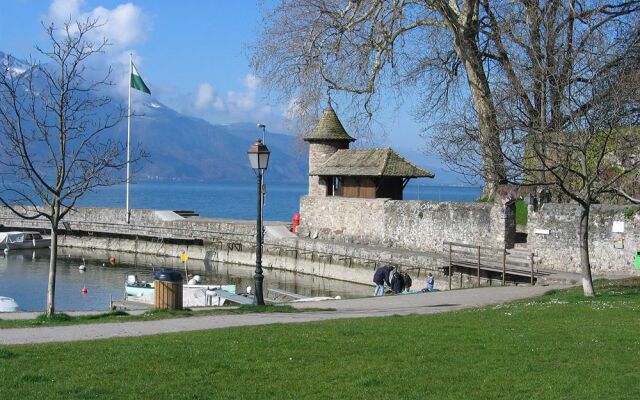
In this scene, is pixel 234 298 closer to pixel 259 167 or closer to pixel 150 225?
pixel 259 167

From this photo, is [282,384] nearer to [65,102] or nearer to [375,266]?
[65,102]

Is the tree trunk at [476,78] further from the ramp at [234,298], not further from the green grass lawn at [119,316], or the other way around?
the green grass lawn at [119,316]

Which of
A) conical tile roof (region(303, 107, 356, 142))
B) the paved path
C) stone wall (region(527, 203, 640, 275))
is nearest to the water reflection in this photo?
conical tile roof (region(303, 107, 356, 142))

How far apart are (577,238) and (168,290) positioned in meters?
16.4

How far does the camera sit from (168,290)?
17078 mm

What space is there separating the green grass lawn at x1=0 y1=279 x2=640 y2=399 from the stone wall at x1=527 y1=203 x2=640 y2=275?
14.3 m

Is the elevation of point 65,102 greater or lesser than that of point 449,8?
lesser

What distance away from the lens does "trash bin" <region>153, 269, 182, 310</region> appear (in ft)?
55.9

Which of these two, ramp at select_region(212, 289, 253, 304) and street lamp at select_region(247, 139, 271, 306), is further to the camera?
ramp at select_region(212, 289, 253, 304)

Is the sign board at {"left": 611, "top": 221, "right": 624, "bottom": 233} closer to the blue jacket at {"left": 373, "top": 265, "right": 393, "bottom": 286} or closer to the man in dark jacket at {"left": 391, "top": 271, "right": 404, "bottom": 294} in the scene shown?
the man in dark jacket at {"left": 391, "top": 271, "right": 404, "bottom": 294}

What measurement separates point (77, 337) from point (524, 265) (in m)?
20.4

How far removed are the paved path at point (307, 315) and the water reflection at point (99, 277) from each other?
12.7 m

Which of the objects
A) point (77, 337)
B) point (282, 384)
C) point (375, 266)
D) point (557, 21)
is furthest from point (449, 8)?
point (282, 384)

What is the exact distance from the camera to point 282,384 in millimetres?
8961
